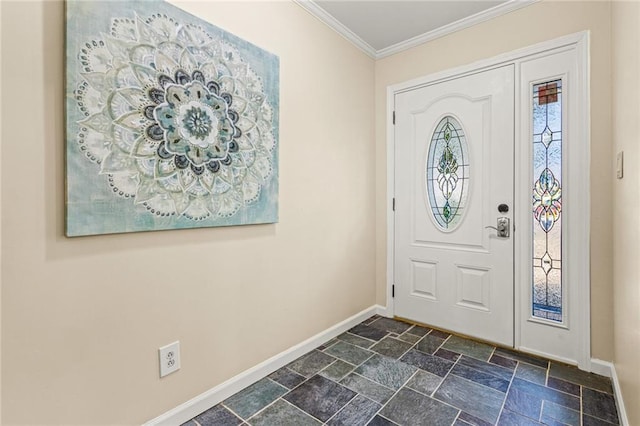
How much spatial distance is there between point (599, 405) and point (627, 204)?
3.58 ft

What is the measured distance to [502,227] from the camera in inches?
91.5

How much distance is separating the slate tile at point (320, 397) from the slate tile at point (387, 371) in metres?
0.22

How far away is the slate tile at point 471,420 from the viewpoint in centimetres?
153

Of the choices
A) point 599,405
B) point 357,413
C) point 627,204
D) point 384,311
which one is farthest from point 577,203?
point 357,413

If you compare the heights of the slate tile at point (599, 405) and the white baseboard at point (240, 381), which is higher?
the white baseboard at point (240, 381)

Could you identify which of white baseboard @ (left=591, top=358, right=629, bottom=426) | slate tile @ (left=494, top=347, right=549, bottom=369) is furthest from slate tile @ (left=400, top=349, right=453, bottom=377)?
white baseboard @ (left=591, top=358, right=629, bottom=426)

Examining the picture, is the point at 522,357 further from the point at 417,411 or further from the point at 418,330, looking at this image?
the point at 417,411

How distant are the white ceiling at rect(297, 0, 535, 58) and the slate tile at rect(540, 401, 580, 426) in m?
2.54

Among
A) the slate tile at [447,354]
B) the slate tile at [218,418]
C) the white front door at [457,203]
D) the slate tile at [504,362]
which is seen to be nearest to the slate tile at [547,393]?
the slate tile at [504,362]

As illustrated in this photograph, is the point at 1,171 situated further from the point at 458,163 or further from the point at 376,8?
the point at 458,163

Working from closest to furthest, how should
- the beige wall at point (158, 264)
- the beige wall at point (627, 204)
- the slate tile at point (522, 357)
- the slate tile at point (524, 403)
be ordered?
the beige wall at point (158, 264), the beige wall at point (627, 204), the slate tile at point (524, 403), the slate tile at point (522, 357)

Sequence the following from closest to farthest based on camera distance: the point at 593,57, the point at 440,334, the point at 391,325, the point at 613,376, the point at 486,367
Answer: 1. the point at 613,376
2. the point at 593,57
3. the point at 486,367
4. the point at 440,334
5. the point at 391,325

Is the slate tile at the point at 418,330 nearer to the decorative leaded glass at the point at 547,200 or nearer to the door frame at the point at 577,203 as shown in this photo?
the door frame at the point at 577,203

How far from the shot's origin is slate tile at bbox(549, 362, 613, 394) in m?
1.83
